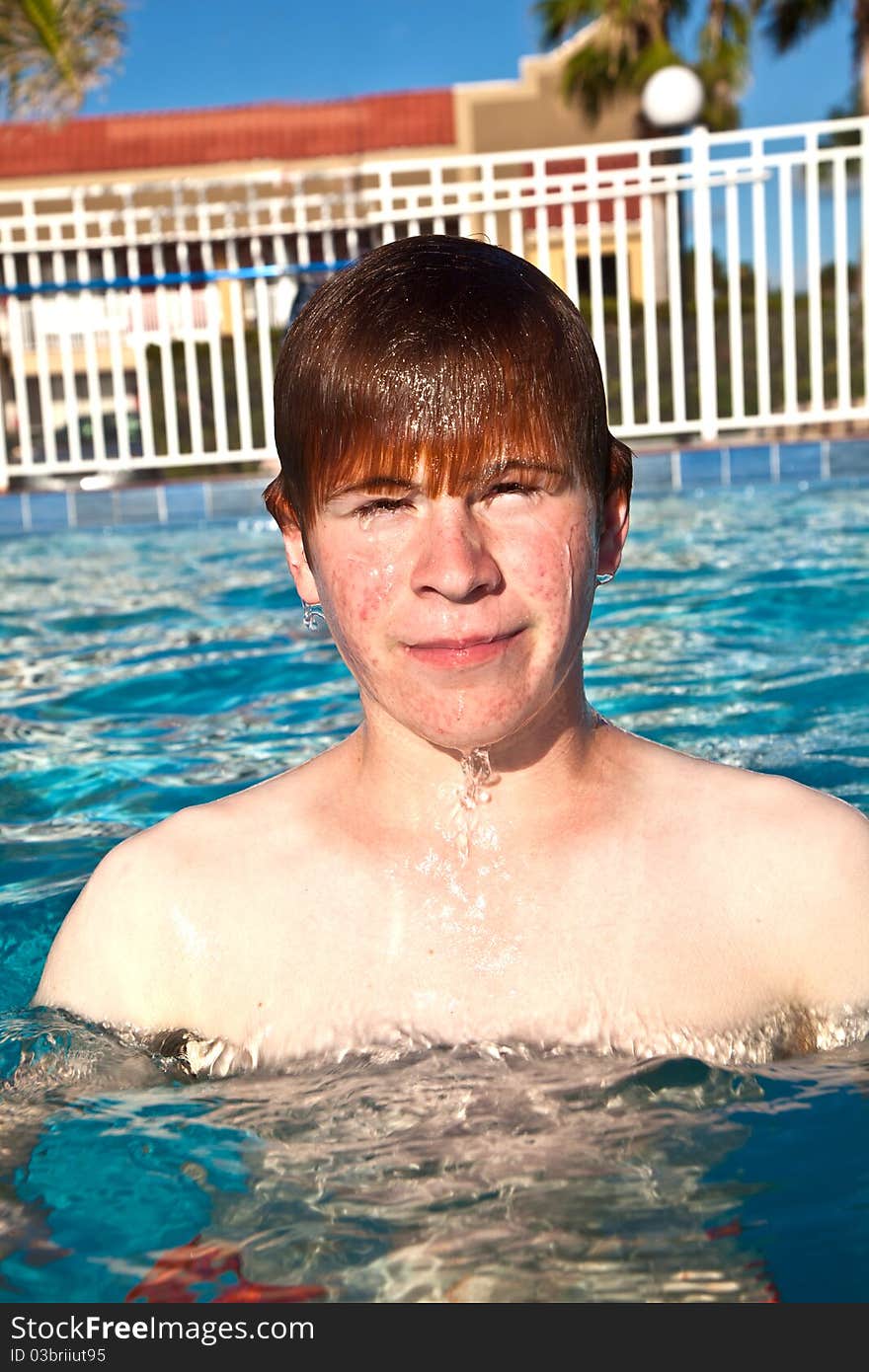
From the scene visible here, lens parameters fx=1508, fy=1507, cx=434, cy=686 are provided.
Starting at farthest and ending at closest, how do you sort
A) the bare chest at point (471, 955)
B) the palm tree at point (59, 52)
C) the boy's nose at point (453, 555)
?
the palm tree at point (59, 52)
the bare chest at point (471, 955)
the boy's nose at point (453, 555)

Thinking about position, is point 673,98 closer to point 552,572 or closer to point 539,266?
point 539,266

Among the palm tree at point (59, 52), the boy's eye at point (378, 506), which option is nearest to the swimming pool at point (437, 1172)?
the boy's eye at point (378, 506)

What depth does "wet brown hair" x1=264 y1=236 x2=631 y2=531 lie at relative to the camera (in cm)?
187

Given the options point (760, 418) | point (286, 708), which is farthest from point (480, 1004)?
point (760, 418)

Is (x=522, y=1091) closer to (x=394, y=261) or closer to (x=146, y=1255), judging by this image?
(x=146, y=1255)

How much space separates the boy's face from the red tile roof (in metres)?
30.6

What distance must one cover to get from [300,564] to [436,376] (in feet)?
1.35

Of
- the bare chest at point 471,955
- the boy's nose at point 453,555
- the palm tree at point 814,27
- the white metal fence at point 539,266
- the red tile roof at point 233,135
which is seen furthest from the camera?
the red tile roof at point 233,135

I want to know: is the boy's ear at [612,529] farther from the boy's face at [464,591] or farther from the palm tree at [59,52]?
the palm tree at [59,52]

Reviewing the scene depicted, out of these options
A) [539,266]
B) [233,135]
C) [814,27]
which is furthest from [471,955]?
[233,135]

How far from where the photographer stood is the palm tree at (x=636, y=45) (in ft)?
81.7

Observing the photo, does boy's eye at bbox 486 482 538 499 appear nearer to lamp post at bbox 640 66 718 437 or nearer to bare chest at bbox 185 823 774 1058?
bare chest at bbox 185 823 774 1058

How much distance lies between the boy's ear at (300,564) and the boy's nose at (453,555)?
0.28 metres

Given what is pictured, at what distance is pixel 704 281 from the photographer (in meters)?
11.6
